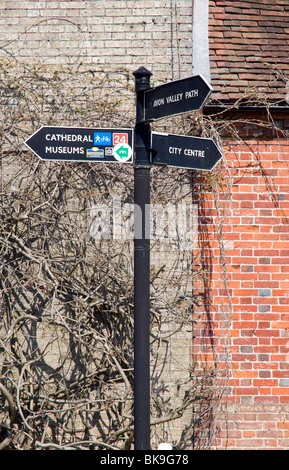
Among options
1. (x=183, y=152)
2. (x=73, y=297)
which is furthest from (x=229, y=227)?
(x=183, y=152)

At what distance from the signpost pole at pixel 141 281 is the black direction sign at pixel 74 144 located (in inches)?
8.8

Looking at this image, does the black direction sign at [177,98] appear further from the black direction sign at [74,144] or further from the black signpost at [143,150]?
the black direction sign at [74,144]

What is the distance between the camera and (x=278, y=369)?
5512 millimetres

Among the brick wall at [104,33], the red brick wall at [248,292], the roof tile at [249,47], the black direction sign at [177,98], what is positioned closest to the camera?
the black direction sign at [177,98]

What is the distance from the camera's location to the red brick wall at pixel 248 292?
5.49 m

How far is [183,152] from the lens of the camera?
3668 mm

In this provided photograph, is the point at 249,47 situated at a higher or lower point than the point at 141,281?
higher

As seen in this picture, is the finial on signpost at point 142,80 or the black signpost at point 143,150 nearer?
the black signpost at point 143,150

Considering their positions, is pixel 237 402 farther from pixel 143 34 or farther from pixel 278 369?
pixel 143 34

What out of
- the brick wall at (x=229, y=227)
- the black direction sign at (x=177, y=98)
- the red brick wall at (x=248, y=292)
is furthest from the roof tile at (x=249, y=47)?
the black direction sign at (x=177, y=98)

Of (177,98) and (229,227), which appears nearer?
(177,98)

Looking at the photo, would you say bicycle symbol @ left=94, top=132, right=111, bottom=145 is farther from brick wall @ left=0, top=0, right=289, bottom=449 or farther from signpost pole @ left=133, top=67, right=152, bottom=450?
brick wall @ left=0, top=0, right=289, bottom=449

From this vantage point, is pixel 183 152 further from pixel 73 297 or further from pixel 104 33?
pixel 104 33

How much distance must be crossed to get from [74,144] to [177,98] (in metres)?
0.75
